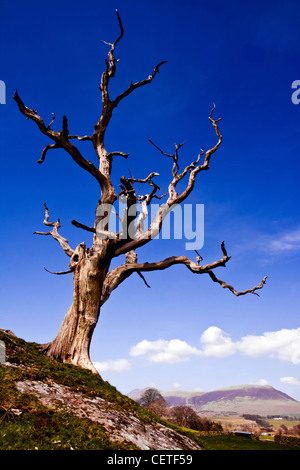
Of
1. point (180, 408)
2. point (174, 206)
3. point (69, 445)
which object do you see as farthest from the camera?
point (180, 408)

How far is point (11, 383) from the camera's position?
601 cm

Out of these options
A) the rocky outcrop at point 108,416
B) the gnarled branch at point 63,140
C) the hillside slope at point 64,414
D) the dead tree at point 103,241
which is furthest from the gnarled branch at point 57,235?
the rocky outcrop at point 108,416

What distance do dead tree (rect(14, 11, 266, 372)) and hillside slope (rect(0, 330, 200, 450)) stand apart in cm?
214

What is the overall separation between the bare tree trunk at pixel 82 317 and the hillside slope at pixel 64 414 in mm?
1702

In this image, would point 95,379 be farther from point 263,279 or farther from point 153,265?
point 263,279

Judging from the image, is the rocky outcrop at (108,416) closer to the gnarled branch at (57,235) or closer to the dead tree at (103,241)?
the dead tree at (103,241)

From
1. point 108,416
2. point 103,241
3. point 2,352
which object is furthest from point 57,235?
point 108,416

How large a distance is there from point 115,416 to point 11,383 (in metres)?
2.18

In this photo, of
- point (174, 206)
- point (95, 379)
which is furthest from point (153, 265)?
point (95, 379)

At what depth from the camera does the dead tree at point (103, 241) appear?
1088 cm

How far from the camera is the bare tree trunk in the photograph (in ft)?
34.4

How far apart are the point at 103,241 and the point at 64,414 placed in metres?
7.04
